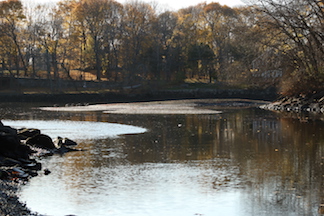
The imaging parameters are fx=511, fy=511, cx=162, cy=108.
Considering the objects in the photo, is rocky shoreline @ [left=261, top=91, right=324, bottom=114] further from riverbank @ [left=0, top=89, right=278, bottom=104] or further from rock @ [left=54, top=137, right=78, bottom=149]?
rock @ [left=54, top=137, right=78, bottom=149]

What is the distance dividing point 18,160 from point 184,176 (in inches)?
222

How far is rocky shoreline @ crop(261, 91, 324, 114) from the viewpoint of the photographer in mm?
43575

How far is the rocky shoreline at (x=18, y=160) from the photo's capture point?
36.6 feet

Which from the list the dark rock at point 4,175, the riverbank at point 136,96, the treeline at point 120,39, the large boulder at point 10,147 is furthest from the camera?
the treeline at point 120,39

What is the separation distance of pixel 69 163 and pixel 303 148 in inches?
367

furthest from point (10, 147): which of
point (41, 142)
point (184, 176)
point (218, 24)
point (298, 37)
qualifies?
→ point (218, 24)

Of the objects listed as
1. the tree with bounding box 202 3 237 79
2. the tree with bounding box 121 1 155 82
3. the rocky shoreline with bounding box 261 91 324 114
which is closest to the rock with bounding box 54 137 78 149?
the rocky shoreline with bounding box 261 91 324 114

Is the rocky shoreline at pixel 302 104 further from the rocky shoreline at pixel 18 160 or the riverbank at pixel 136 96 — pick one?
the rocky shoreline at pixel 18 160

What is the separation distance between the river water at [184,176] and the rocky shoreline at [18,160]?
388mm

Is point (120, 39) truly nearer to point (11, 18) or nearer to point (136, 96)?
point (136, 96)

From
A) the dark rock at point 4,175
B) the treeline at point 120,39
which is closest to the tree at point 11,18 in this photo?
the treeline at point 120,39

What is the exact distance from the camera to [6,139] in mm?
17516

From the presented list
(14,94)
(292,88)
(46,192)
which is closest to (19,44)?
(14,94)

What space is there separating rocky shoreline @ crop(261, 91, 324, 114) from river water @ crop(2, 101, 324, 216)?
17.9 meters
